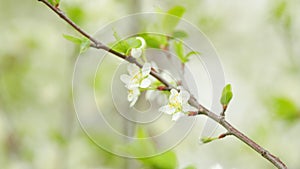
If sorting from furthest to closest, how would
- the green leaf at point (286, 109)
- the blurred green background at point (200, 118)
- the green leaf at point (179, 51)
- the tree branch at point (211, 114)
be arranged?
the blurred green background at point (200, 118)
the green leaf at point (286, 109)
the green leaf at point (179, 51)
the tree branch at point (211, 114)

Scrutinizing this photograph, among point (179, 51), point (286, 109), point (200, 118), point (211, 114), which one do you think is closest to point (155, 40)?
point (179, 51)

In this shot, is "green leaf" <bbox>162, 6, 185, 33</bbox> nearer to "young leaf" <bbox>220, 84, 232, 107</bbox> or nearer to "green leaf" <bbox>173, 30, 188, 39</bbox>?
"green leaf" <bbox>173, 30, 188, 39</bbox>

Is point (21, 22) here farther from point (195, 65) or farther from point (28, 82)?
point (195, 65)

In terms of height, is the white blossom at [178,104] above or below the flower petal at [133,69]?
below

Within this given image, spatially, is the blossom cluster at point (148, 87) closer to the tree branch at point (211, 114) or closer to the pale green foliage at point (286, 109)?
the tree branch at point (211, 114)

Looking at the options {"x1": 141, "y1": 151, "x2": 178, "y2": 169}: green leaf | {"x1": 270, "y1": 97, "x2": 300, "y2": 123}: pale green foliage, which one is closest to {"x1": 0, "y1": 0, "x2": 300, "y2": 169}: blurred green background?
{"x1": 270, "y1": 97, "x2": 300, "y2": 123}: pale green foliage

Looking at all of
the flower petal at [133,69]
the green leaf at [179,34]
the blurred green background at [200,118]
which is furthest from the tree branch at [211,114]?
the blurred green background at [200,118]
